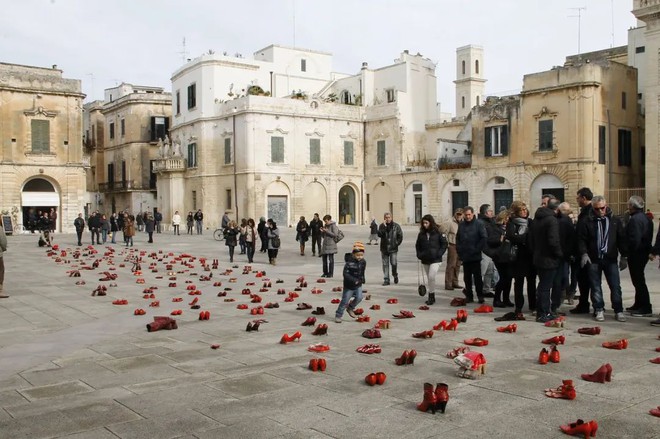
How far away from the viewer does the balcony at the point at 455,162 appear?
151ft

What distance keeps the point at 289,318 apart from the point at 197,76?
44.6 meters

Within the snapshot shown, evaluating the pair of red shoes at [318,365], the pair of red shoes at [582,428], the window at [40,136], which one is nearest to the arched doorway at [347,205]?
the window at [40,136]

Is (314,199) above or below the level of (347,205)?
above

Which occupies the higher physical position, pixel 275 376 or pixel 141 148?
pixel 141 148

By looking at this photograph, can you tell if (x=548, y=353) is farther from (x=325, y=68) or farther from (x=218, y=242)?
(x=325, y=68)

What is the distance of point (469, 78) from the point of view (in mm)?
69125

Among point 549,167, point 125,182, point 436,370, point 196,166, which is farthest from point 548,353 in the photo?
point 125,182

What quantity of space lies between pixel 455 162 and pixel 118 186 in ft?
113

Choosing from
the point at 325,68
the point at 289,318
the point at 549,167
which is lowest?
the point at 289,318

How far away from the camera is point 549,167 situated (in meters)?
40.3

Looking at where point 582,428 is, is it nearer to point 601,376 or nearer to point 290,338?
point 601,376

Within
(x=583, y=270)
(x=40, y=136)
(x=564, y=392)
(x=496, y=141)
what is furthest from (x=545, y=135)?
(x=564, y=392)

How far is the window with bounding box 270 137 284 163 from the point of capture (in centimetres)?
5075

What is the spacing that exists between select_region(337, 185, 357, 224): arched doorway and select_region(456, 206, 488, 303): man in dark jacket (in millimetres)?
41366
